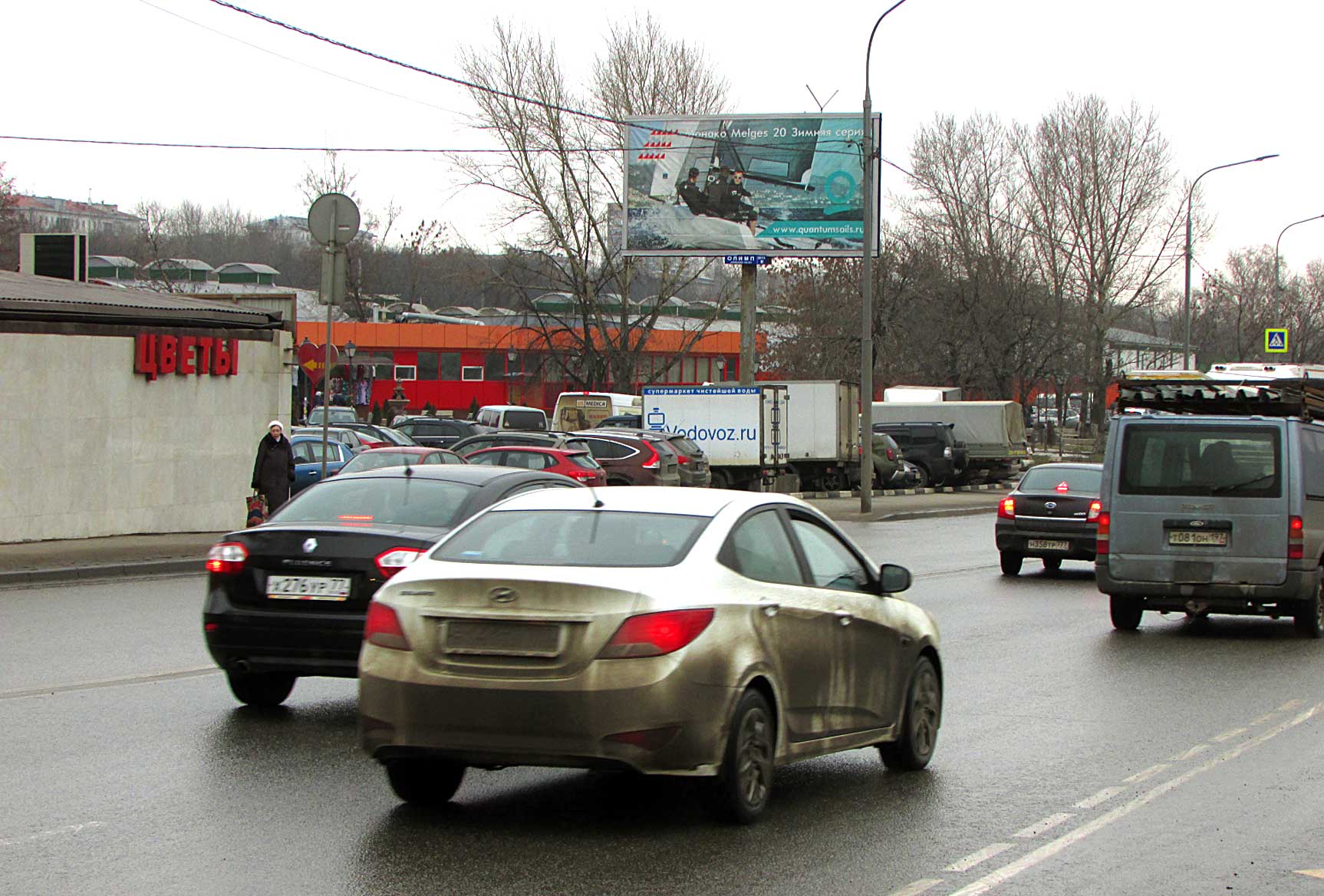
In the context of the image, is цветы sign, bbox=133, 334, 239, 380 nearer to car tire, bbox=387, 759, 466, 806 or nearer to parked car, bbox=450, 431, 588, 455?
parked car, bbox=450, 431, 588, 455

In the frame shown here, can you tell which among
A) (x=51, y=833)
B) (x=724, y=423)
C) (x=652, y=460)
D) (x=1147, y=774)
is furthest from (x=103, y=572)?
(x=724, y=423)

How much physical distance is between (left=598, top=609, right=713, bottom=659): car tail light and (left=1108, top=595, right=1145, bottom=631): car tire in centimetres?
978

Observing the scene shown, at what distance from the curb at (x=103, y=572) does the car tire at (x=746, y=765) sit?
12485 mm

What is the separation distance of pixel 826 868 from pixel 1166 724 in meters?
4.40

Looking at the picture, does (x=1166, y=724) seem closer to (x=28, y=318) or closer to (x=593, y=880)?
(x=593, y=880)

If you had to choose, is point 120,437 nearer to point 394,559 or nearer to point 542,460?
point 542,460

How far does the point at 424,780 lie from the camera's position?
6.91 meters

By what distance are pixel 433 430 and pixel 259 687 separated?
35.0 meters

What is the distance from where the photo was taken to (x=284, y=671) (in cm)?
914

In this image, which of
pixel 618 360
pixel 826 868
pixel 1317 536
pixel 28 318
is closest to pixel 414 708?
pixel 826 868

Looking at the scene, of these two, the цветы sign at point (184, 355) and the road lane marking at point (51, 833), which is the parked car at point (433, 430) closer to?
the цветы sign at point (184, 355)

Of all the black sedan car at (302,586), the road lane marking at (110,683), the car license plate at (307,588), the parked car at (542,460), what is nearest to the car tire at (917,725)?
the black sedan car at (302,586)

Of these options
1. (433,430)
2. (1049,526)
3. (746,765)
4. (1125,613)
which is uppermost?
(433,430)

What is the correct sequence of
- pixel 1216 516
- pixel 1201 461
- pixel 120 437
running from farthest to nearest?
pixel 120 437
pixel 1201 461
pixel 1216 516
